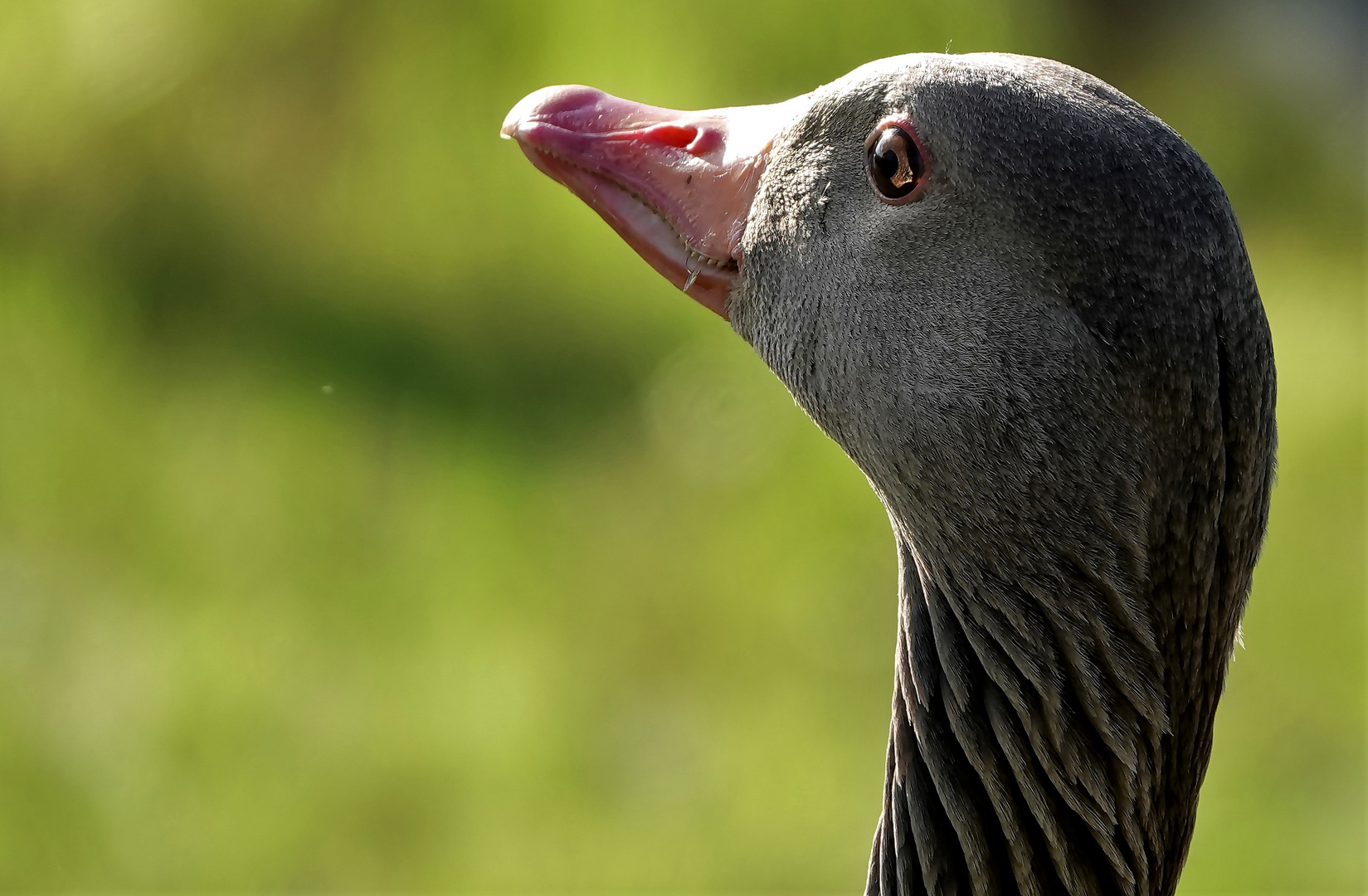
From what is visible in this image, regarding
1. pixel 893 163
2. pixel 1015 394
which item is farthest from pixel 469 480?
pixel 1015 394

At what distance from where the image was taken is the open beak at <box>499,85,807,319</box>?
2387mm

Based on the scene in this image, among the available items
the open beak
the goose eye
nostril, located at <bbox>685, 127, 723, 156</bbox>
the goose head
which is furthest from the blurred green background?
the goose eye

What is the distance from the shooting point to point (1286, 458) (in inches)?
244

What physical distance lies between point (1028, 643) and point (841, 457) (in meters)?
3.91

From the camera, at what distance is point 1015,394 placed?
2.06 metres

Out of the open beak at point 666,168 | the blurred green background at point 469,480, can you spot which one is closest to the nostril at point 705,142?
the open beak at point 666,168

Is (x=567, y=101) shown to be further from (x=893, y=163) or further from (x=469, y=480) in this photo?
(x=469, y=480)

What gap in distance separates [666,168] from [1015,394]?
784mm

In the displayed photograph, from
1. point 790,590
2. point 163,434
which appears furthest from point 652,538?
point 163,434

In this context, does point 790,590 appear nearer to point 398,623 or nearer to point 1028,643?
point 398,623

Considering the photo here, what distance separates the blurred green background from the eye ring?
323cm

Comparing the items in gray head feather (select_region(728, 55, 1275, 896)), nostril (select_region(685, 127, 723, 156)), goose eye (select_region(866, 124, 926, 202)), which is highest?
nostril (select_region(685, 127, 723, 156))

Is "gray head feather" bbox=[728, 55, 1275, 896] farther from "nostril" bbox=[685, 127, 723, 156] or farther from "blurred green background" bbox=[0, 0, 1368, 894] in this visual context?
"blurred green background" bbox=[0, 0, 1368, 894]

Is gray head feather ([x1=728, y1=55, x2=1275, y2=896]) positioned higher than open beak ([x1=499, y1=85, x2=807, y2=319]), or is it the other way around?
open beak ([x1=499, y1=85, x2=807, y2=319])
